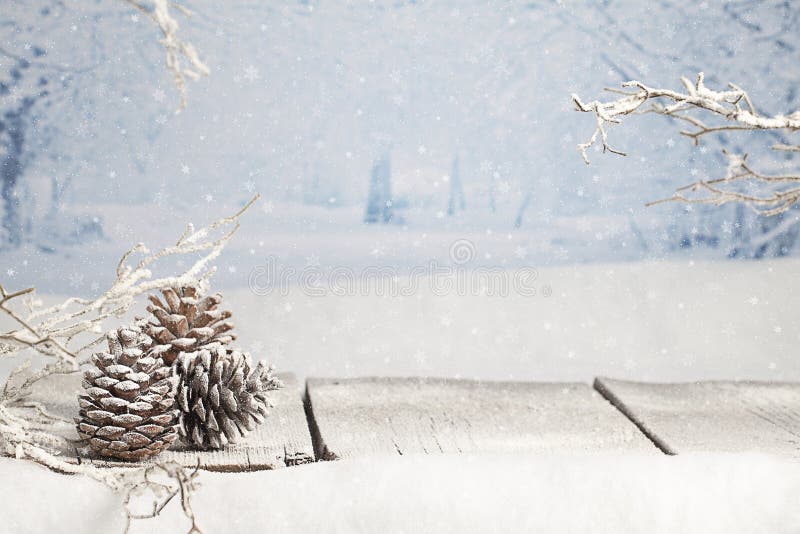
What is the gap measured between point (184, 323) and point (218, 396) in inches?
3.5

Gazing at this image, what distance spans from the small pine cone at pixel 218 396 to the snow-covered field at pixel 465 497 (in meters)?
0.10

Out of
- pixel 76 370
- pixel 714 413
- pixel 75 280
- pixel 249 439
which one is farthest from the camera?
pixel 75 280

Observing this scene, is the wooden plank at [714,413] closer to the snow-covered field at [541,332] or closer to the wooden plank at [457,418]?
the wooden plank at [457,418]

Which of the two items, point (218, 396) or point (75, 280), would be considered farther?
point (75, 280)

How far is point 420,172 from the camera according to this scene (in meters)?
1.69

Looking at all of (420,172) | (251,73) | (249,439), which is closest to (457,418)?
(249,439)

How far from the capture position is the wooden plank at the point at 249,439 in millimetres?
698

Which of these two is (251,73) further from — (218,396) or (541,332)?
(218,396)

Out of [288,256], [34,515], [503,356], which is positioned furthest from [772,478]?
[288,256]

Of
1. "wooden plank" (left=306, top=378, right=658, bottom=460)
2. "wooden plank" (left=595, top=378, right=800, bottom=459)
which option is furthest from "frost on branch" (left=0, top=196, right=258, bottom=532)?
"wooden plank" (left=595, top=378, right=800, bottom=459)

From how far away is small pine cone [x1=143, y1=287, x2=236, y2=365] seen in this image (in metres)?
0.75

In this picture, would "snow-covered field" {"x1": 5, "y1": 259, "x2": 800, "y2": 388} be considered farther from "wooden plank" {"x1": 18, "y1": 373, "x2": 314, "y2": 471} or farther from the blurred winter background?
"wooden plank" {"x1": 18, "y1": 373, "x2": 314, "y2": 471}

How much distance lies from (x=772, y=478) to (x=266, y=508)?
0.40 m

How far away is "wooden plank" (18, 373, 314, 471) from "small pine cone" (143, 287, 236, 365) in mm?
88
